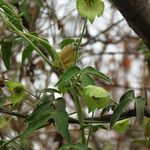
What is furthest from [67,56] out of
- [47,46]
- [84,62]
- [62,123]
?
[84,62]

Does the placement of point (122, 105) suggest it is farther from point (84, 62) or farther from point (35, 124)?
point (84, 62)

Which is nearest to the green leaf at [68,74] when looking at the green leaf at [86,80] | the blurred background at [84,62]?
the green leaf at [86,80]

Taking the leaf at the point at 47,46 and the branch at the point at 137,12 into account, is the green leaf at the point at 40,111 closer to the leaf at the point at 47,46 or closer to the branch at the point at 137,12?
the leaf at the point at 47,46

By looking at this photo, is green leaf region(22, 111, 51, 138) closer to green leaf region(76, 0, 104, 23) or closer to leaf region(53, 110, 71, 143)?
leaf region(53, 110, 71, 143)

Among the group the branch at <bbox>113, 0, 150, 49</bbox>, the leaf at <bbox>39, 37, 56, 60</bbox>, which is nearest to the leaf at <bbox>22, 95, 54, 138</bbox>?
the leaf at <bbox>39, 37, 56, 60</bbox>

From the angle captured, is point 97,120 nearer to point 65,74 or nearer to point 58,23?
point 65,74

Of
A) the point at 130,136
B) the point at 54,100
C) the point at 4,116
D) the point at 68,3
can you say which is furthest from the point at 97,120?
the point at 130,136
